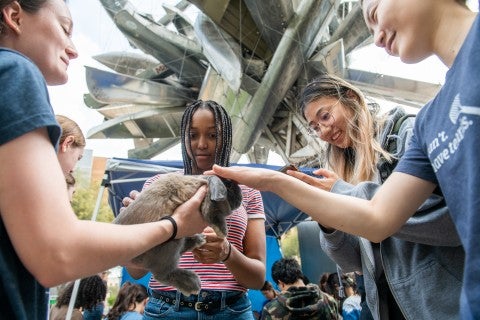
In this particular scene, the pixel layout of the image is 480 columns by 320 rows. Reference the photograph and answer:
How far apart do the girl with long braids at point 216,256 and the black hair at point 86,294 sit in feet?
9.25

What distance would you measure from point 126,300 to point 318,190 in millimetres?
3669

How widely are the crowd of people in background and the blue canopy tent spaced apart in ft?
8.92

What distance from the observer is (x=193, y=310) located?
1493 millimetres

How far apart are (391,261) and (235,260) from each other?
65 cm

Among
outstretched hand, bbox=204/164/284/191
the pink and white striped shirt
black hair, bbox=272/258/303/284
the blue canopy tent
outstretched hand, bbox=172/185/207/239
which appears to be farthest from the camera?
the blue canopy tent

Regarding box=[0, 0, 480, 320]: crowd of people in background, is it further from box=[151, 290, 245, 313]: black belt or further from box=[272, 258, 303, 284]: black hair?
box=[272, 258, 303, 284]: black hair

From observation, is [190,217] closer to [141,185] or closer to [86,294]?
[86,294]

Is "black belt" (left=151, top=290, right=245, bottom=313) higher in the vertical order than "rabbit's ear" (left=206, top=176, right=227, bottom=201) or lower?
lower

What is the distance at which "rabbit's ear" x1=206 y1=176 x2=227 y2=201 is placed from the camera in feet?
4.04

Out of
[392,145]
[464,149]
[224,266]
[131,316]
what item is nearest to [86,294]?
[131,316]

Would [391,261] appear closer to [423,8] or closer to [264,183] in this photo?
[264,183]

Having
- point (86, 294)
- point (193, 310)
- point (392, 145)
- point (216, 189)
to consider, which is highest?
point (392, 145)

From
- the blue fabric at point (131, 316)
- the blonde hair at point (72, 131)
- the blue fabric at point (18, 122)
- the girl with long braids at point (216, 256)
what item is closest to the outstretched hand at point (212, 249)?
the girl with long braids at point (216, 256)

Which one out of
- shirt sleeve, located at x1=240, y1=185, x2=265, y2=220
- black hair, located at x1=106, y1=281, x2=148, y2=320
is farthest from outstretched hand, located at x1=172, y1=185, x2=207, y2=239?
black hair, located at x1=106, y1=281, x2=148, y2=320
